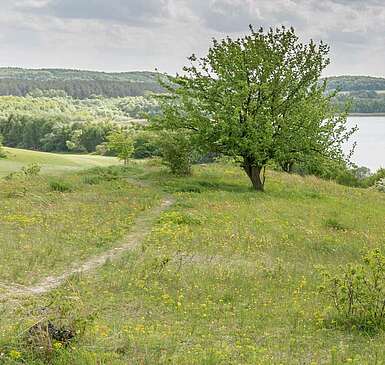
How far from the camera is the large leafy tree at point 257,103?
24.9 meters

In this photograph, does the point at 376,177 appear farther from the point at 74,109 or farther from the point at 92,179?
the point at 74,109

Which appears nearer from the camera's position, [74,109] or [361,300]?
[361,300]

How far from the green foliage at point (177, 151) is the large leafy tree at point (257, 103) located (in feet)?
3.59

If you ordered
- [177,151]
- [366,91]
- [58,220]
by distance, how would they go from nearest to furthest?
[58,220] < [177,151] < [366,91]

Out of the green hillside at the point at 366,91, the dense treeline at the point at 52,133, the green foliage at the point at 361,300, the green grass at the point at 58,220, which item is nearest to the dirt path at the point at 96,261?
the green grass at the point at 58,220

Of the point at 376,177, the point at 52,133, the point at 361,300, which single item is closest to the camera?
the point at 361,300

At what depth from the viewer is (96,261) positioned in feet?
41.7

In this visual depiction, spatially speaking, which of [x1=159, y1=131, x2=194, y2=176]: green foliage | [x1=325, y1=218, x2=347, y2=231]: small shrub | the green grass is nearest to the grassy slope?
[x1=325, y1=218, x2=347, y2=231]: small shrub

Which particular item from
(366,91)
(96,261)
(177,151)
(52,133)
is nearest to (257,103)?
(177,151)

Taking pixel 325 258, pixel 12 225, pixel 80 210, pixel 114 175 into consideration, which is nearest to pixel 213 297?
pixel 325 258

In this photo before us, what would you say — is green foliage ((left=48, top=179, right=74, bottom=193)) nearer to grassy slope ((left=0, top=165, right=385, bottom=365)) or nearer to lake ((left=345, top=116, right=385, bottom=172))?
grassy slope ((left=0, top=165, right=385, bottom=365))

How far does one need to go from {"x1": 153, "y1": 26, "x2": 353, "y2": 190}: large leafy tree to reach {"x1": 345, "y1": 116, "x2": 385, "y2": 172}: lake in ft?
67.7

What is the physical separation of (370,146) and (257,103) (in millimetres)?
34060

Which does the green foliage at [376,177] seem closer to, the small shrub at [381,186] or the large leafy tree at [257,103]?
the small shrub at [381,186]
